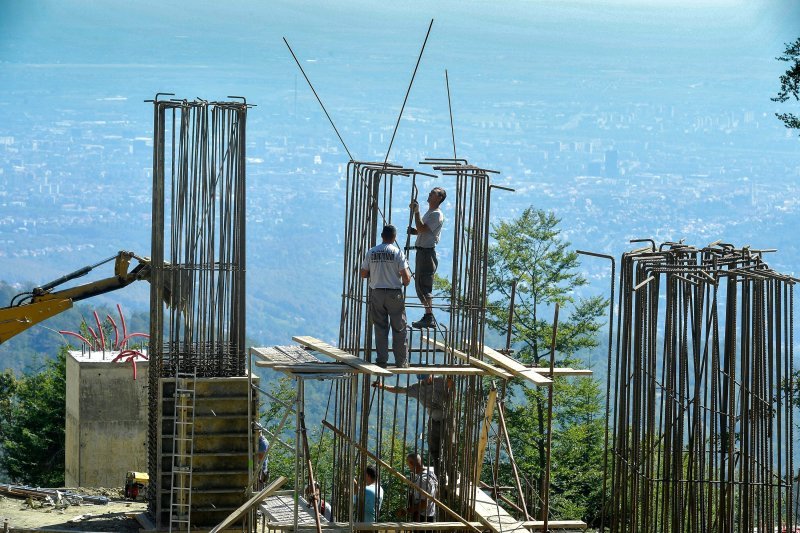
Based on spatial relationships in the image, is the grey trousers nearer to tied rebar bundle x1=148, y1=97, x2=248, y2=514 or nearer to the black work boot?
the black work boot

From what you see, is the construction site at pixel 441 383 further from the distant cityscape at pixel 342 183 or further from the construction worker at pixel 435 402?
the distant cityscape at pixel 342 183

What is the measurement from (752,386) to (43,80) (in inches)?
4868

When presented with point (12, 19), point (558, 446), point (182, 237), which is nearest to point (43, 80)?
point (12, 19)

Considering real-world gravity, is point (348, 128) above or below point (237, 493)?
above

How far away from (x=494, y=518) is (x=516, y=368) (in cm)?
211

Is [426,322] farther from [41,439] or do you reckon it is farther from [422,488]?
[41,439]

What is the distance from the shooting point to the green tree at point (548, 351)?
38094 millimetres

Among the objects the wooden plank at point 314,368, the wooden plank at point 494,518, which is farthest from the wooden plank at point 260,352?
the wooden plank at point 494,518

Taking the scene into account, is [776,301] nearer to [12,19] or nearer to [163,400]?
[163,400]

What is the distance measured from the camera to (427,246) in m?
18.0

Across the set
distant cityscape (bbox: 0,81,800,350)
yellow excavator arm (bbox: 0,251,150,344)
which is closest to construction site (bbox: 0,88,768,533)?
yellow excavator arm (bbox: 0,251,150,344)

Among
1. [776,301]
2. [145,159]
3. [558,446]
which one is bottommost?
[558,446]

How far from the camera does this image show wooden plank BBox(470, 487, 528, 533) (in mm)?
16562

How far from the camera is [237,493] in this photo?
20.1m
